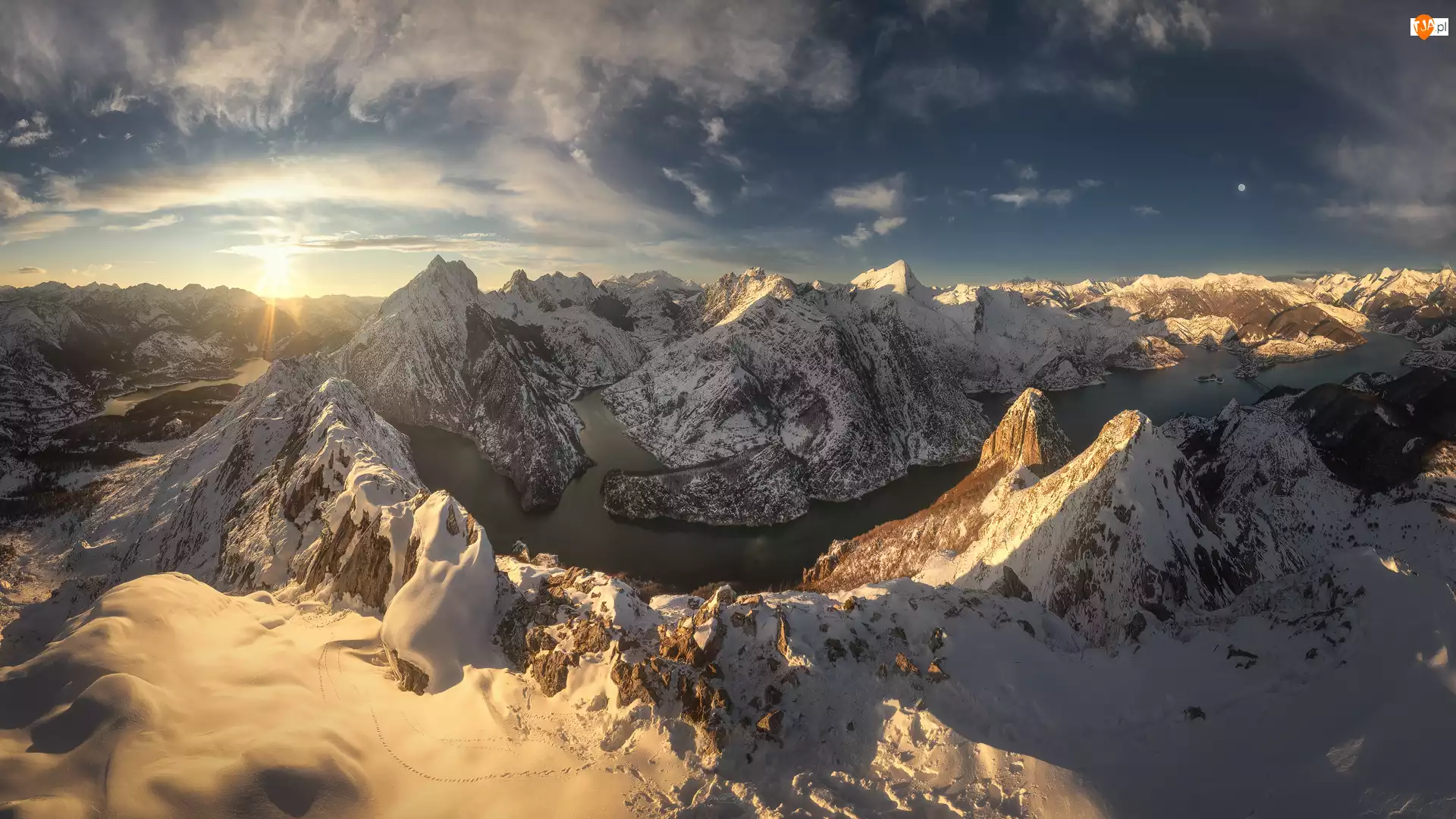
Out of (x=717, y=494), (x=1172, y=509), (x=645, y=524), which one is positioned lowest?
(x=645, y=524)

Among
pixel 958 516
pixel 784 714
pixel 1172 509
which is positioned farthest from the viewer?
pixel 958 516

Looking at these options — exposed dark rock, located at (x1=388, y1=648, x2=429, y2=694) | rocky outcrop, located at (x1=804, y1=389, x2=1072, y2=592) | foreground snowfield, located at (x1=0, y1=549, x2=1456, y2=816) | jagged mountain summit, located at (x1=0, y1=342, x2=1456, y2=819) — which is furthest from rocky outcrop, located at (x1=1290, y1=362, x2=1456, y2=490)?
exposed dark rock, located at (x1=388, y1=648, x2=429, y2=694)

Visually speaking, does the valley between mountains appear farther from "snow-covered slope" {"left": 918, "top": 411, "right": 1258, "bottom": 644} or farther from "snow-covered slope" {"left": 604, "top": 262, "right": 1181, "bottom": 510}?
"snow-covered slope" {"left": 604, "top": 262, "right": 1181, "bottom": 510}

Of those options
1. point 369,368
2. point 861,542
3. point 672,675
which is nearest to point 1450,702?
point 672,675

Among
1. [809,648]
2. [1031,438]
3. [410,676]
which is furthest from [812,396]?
[410,676]

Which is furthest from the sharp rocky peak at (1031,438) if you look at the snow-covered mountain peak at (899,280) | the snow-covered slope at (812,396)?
the snow-covered mountain peak at (899,280)

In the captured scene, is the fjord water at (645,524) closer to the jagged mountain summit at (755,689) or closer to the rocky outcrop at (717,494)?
the rocky outcrop at (717,494)

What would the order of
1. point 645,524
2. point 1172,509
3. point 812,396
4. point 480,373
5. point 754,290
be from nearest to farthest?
point 1172,509
point 645,524
point 812,396
point 480,373
point 754,290

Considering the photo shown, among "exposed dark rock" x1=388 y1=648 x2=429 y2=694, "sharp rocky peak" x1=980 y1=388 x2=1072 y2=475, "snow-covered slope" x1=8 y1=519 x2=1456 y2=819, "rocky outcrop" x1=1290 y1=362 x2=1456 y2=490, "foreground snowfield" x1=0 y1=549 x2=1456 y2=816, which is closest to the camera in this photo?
"foreground snowfield" x1=0 y1=549 x2=1456 y2=816

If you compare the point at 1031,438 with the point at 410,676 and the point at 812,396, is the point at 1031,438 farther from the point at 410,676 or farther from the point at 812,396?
the point at 812,396

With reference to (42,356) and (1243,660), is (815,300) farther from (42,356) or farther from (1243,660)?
(42,356)
